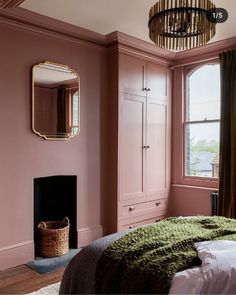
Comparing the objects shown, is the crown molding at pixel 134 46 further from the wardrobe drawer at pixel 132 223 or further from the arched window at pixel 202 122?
the wardrobe drawer at pixel 132 223

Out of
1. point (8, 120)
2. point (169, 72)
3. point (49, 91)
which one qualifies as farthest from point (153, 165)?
point (8, 120)

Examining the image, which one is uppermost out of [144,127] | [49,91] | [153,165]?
[49,91]

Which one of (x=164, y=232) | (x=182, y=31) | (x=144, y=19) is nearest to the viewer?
(x=164, y=232)

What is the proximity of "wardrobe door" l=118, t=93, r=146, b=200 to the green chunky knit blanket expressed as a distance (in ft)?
5.92

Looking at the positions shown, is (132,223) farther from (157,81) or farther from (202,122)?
(157,81)

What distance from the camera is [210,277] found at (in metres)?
1.40

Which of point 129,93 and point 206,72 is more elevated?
point 206,72

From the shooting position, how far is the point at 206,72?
430 cm

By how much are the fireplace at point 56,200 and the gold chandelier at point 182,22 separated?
80.0 inches

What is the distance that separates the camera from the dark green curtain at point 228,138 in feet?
12.2

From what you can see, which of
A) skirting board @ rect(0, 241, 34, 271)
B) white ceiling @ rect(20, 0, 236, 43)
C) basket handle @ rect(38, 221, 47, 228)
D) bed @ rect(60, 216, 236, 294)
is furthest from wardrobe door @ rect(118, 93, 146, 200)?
bed @ rect(60, 216, 236, 294)

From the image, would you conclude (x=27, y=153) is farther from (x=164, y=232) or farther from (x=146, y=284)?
(x=146, y=284)

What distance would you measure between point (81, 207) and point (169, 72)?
95.9 inches

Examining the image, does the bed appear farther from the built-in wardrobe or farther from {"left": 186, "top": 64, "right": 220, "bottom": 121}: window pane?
{"left": 186, "top": 64, "right": 220, "bottom": 121}: window pane
